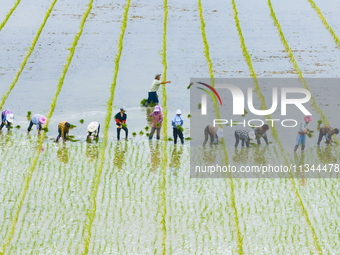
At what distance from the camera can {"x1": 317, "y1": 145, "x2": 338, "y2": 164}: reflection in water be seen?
13.3 m

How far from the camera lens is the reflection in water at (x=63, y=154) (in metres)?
13.4

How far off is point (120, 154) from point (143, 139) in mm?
1095

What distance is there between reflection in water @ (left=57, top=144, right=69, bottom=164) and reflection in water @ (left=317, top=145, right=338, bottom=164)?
6.15 meters

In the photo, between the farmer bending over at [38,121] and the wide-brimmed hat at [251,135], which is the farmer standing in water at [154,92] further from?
the wide-brimmed hat at [251,135]

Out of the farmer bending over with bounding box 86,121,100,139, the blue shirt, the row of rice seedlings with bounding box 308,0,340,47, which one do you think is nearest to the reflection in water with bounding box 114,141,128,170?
the farmer bending over with bounding box 86,121,100,139

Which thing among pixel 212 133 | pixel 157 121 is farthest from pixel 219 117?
pixel 157 121

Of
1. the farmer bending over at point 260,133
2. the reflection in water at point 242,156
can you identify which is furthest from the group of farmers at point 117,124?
the farmer bending over at point 260,133

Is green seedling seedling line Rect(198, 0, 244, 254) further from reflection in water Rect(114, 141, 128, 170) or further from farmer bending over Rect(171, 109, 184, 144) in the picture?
reflection in water Rect(114, 141, 128, 170)

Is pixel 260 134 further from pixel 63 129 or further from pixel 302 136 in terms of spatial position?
pixel 63 129

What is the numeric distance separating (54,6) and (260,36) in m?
9.39

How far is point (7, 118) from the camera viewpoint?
587 inches

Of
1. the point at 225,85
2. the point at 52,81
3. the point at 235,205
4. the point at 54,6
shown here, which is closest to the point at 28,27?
the point at 54,6

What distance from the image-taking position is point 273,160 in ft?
44.1

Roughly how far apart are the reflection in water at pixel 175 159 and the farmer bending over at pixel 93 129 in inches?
81.2
